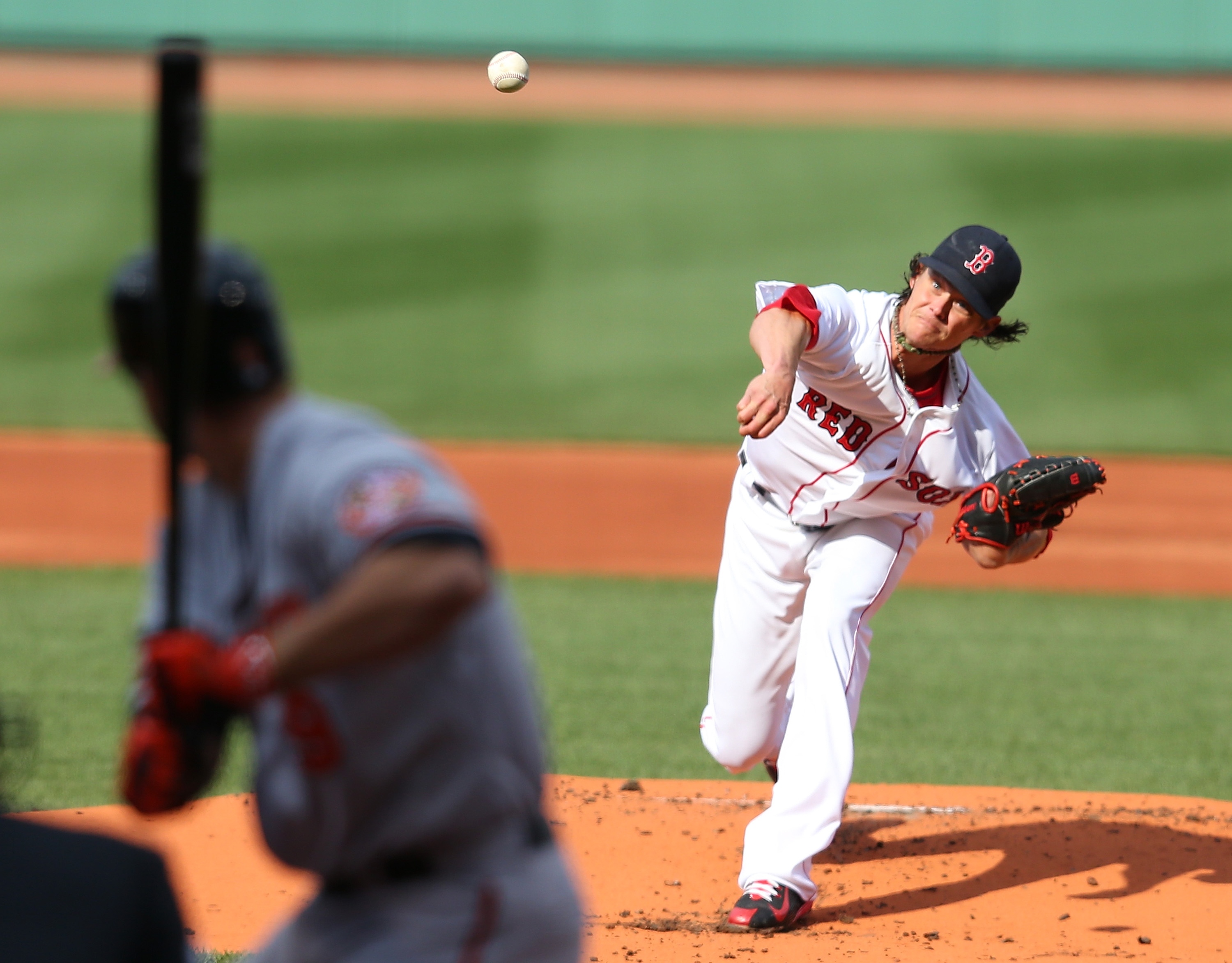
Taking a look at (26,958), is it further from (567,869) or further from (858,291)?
(858,291)

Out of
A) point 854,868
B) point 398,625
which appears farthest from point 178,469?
point 854,868

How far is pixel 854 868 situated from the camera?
539cm

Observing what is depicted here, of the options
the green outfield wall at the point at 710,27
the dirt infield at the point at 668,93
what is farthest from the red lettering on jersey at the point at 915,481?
the green outfield wall at the point at 710,27

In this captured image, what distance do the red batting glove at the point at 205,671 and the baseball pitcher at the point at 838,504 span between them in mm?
2504

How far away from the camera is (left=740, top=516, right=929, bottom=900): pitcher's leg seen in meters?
4.68

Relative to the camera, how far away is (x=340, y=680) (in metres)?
2.20

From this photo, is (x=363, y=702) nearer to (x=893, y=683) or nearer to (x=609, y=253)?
(x=893, y=683)

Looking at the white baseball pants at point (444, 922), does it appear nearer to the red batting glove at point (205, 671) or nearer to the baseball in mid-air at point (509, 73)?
the red batting glove at point (205, 671)

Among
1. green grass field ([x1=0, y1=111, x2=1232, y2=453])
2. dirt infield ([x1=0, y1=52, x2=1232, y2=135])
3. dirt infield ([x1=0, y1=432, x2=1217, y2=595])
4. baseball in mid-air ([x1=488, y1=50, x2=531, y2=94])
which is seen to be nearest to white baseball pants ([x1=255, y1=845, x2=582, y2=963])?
baseball in mid-air ([x1=488, y1=50, x2=531, y2=94])

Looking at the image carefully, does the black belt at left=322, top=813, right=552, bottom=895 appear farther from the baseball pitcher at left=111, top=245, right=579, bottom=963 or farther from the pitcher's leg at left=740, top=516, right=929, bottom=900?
the pitcher's leg at left=740, top=516, right=929, bottom=900

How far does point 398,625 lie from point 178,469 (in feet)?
1.68

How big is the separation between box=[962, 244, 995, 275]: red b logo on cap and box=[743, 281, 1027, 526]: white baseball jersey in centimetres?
35

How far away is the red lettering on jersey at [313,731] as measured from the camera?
86.5 inches

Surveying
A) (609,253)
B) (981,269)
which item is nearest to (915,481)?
(981,269)
